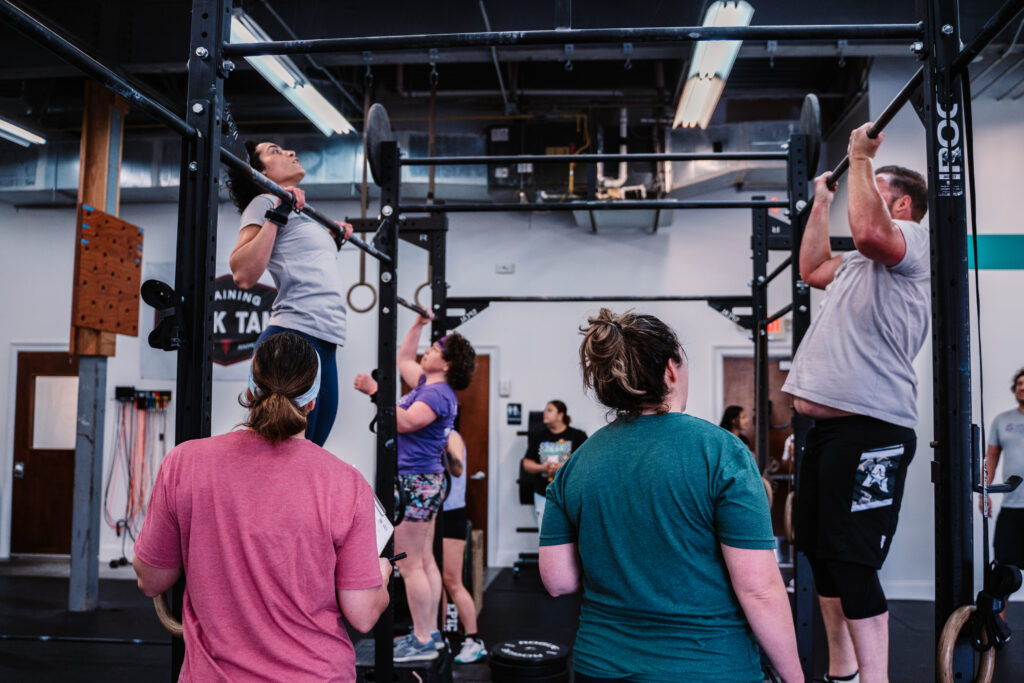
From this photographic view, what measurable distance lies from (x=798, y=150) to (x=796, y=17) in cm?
225

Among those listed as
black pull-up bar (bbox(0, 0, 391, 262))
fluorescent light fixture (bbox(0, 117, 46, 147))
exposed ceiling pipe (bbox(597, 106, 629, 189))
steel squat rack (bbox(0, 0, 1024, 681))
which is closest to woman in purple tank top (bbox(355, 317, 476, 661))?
black pull-up bar (bbox(0, 0, 391, 262))

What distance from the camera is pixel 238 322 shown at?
7.10 m

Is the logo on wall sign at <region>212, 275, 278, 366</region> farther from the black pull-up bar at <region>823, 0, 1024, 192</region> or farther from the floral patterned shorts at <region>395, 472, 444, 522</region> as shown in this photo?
the black pull-up bar at <region>823, 0, 1024, 192</region>

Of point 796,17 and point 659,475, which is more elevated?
point 796,17

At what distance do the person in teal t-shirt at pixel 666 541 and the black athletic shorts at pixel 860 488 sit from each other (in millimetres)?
684

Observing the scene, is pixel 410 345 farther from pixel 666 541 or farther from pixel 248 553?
pixel 666 541

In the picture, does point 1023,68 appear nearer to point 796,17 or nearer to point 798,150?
point 796,17

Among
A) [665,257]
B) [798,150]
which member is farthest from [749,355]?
[798,150]

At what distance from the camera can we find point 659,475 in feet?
4.26

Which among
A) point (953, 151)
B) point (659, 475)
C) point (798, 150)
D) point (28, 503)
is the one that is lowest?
point (28, 503)

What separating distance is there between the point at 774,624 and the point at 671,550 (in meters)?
0.21

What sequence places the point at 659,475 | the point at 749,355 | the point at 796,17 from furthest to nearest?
the point at 749,355
the point at 796,17
the point at 659,475

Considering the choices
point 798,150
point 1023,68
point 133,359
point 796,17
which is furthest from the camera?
point 133,359

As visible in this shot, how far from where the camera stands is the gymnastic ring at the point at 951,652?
133 cm
